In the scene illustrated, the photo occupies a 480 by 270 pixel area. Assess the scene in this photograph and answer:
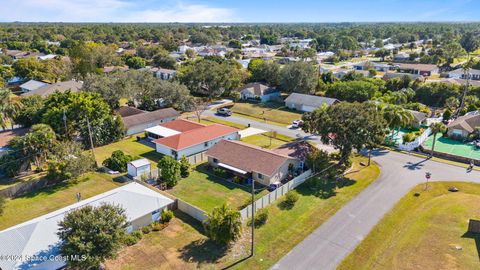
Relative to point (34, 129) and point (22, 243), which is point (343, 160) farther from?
point (34, 129)

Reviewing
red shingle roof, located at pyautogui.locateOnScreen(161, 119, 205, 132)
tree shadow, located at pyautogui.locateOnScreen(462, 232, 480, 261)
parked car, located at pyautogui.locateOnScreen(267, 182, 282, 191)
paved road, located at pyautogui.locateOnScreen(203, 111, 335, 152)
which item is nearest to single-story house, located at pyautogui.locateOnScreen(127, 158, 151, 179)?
red shingle roof, located at pyautogui.locateOnScreen(161, 119, 205, 132)

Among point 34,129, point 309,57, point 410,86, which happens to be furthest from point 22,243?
point 309,57

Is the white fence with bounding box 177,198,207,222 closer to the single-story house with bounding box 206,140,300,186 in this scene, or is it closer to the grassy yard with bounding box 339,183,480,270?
the single-story house with bounding box 206,140,300,186

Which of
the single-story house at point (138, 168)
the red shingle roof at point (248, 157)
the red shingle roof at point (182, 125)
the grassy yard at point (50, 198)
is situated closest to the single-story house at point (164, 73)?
the red shingle roof at point (182, 125)

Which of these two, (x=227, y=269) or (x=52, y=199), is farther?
(x=52, y=199)

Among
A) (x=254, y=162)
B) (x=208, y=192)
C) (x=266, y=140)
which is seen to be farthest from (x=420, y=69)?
(x=208, y=192)
